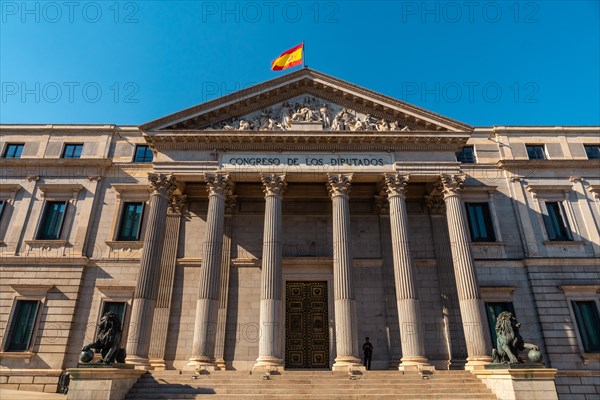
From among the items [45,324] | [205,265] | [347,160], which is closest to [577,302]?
[347,160]

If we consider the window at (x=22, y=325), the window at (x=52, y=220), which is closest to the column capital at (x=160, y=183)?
the window at (x=52, y=220)

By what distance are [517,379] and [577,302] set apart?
1211 centimetres

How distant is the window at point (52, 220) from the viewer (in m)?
25.8

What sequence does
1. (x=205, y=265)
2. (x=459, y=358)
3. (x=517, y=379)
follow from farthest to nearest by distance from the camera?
(x=459, y=358), (x=205, y=265), (x=517, y=379)

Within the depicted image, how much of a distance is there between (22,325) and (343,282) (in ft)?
63.4

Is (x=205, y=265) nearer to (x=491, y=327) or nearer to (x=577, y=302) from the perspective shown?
(x=491, y=327)

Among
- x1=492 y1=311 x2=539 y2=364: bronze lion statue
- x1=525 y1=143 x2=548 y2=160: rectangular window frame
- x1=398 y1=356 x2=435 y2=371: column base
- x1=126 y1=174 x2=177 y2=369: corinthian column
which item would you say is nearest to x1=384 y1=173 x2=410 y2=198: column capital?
x1=492 y1=311 x2=539 y2=364: bronze lion statue

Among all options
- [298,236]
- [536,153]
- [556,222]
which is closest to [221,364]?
[298,236]

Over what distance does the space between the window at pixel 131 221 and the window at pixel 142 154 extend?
11.3ft

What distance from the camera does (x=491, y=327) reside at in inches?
945

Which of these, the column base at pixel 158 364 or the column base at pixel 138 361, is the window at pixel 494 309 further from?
the column base at pixel 138 361

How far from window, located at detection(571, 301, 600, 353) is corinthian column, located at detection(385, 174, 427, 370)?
11432 mm

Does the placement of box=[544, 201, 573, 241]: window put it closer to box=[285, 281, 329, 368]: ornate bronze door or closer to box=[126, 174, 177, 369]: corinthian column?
box=[285, 281, 329, 368]: ornate bronze door

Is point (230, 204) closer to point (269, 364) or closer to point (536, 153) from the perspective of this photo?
point (269, 364)
